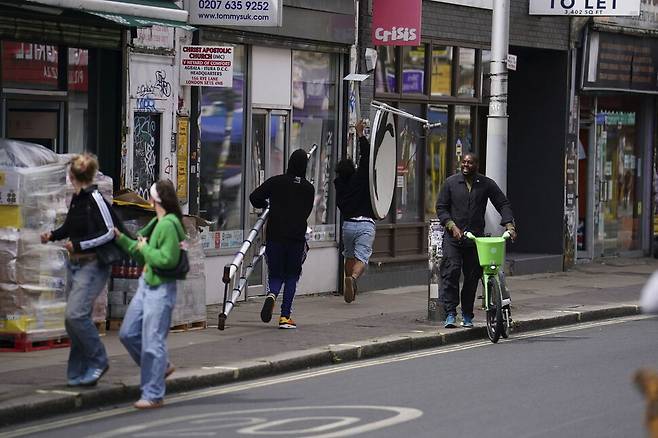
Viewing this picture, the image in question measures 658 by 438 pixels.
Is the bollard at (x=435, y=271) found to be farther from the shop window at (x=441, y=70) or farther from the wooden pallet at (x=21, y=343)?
the shop window at (x=441, y=70)

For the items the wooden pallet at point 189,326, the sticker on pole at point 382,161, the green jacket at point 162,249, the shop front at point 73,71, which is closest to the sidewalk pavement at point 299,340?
the wooden pallet at point 189,326

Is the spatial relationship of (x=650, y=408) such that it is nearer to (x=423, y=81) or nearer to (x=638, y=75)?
(x=423, y=81)

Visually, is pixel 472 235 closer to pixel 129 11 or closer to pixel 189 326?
pixel 189 326

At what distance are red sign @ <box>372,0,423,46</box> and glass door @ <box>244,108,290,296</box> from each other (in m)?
1.84

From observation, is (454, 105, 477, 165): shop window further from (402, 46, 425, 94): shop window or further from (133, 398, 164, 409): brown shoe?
(133, 398, 164, 409): brown shoe

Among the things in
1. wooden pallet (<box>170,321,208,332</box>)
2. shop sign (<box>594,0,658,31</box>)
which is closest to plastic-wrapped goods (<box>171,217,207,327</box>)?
wooden pallet (<box>170,321,208,332</box>)

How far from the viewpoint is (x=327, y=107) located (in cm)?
2022

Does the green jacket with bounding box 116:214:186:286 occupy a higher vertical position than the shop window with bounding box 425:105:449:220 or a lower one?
lower

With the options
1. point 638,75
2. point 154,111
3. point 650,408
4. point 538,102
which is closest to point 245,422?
point 650,408

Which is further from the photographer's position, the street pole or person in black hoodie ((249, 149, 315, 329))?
the street pole

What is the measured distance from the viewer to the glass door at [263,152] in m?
18.8

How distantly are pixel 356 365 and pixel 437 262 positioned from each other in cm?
311

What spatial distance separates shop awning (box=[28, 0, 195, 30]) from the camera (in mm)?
13875

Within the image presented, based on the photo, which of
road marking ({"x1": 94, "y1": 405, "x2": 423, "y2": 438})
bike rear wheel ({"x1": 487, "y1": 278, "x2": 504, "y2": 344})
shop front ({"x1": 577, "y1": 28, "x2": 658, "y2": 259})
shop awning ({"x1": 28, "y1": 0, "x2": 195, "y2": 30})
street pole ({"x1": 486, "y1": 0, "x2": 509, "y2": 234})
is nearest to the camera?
road marking ({"x1": 94, "y1": 405, "x2": 423, "y2": 438})
